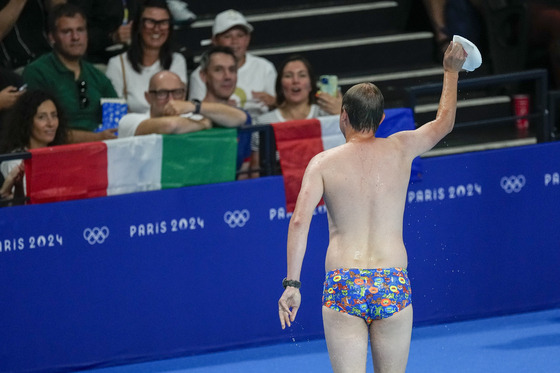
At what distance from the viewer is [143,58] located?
29.2ft

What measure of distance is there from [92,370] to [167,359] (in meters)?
0.59

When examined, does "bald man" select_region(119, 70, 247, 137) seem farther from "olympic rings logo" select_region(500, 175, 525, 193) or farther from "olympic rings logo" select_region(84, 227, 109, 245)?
"olympic rings logo" select_region(500, 175, 525, 193)

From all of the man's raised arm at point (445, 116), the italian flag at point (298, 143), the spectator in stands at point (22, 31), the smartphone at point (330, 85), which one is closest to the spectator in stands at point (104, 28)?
the spectator in stands at point (22, 31)

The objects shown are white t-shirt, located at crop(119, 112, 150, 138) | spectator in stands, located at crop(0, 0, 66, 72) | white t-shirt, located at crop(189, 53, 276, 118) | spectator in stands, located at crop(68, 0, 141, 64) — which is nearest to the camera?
white t-shirt, located at crop(119, 112, 150, 138)

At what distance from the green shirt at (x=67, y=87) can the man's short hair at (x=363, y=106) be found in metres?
3.94

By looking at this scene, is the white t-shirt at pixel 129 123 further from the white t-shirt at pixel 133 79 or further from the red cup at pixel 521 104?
the red cup at pixel 521 104

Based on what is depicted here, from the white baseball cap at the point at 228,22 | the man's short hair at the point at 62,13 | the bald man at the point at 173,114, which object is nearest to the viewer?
the bald man at the point at 173,114

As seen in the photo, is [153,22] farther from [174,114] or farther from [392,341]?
[392,341]

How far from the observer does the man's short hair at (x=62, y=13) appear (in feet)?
28.1

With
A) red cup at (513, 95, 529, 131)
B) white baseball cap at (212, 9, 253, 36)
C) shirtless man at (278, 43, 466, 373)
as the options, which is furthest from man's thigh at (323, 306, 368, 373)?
red cup at (513, 95, 529, 131)

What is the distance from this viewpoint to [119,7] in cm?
957

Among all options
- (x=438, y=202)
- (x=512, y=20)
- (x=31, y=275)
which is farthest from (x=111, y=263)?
(x=512, y=20)

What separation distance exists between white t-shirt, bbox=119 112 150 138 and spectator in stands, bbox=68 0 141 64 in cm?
178

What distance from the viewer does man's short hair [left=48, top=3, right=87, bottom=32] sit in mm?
8570
